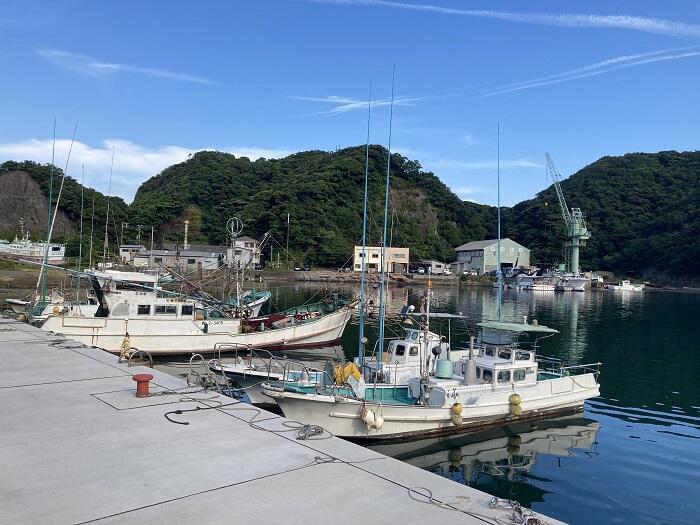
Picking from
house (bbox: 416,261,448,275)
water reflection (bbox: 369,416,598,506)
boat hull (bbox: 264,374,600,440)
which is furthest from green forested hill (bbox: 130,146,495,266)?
water reflection (bbox: 369,416,598,506)

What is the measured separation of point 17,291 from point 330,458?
5340 cm

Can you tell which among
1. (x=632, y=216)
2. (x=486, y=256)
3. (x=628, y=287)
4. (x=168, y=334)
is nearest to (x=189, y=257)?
(x=168, y=334)

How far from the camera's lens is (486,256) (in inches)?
4429

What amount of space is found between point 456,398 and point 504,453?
1971mm

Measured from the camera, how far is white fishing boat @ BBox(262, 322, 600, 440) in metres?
14.7

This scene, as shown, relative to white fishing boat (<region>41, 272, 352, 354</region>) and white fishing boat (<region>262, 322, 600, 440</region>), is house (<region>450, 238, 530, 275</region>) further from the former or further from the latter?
white fishing boat (<region>262, 322, 600, 440</region>)

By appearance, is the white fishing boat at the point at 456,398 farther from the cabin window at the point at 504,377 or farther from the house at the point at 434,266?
the house at the point at 434,266

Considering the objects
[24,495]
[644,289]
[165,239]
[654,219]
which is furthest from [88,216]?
[654,219]

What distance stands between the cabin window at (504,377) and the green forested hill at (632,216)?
11099 cm

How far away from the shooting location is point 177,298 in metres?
27.7

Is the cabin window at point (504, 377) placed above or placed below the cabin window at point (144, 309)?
below

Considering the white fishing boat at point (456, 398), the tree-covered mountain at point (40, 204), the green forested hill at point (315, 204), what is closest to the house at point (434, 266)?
the green forested hill at point (315, 204)

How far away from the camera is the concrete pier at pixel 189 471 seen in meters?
5.78

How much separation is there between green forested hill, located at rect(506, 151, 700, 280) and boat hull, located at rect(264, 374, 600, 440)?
11039 centimetres
